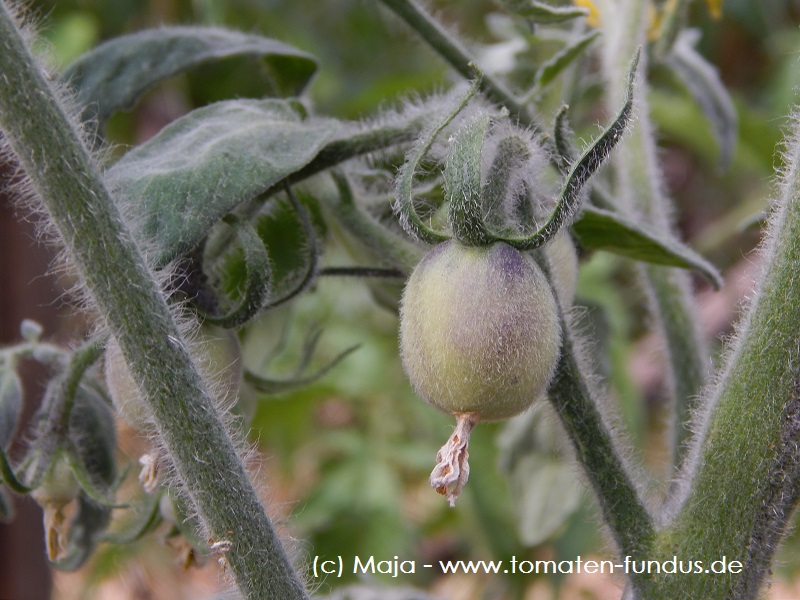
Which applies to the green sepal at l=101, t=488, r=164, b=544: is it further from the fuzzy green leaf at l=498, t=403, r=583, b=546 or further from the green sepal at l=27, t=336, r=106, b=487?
the fuzzy green leaf at l=498, t=403, r=583, b=546

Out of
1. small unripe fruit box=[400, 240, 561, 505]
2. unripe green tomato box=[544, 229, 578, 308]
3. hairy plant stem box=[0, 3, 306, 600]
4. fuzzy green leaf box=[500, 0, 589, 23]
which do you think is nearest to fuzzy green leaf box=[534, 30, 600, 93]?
fuzzy green leaf box=[500, 0, 589, 23]

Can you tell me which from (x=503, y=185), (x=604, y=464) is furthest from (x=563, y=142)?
A: (x=604, y=464)

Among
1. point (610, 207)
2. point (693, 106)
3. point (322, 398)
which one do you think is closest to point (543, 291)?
point (610, 207)

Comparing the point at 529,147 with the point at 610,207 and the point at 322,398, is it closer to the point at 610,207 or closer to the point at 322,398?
the point at 610,207

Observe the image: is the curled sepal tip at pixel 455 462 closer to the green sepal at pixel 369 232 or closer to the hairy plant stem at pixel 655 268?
the green sepal at pixel 369 232

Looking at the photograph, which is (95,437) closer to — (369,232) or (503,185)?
(369,232)

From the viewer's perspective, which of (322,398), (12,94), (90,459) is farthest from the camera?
(322,398)
